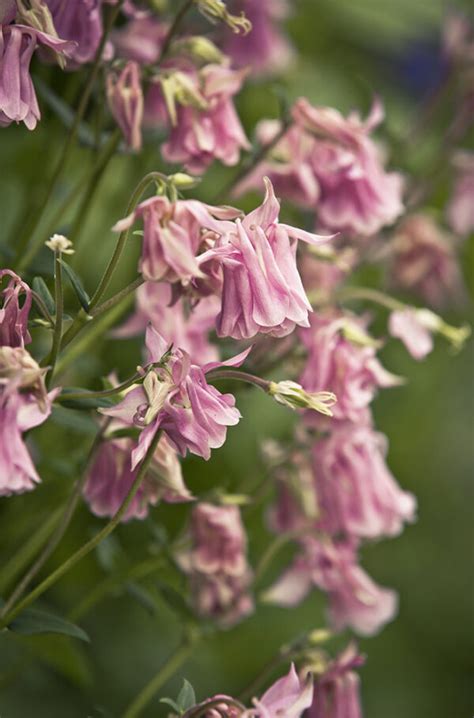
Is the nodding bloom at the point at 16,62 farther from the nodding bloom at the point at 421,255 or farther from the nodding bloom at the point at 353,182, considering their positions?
the nodding bloom at the point at 421,255

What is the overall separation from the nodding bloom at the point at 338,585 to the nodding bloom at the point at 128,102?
0.42 m

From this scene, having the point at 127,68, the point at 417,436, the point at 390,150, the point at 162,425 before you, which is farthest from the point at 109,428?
the point at 417,436

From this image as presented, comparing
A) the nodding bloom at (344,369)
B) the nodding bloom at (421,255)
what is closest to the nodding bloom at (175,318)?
the nodding bloom at (344,369)

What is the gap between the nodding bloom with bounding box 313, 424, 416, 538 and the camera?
102 cm

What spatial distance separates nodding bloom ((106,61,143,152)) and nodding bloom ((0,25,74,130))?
13 cm

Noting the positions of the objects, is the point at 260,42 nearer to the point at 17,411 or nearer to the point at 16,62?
the point at 16,62

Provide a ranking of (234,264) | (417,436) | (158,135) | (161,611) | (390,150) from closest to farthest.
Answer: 1. (234,264)
2. (158,135)
3. (390,150)
4. (161,611)
5. (417,436)

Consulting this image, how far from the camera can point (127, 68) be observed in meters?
0.88

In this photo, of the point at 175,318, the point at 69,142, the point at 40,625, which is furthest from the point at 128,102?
the point at 40,625

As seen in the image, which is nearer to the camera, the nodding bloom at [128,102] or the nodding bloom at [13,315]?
the nodding bloom at [13,315]

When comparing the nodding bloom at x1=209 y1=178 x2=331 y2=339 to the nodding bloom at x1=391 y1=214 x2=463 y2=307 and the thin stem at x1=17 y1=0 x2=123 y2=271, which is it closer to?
the thin stem at x1=17 y1=0 x2=123 y2=271

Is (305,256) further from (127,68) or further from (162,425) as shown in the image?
(162,425)

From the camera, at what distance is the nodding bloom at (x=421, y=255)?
1422mm

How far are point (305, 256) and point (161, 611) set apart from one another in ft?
2.20
